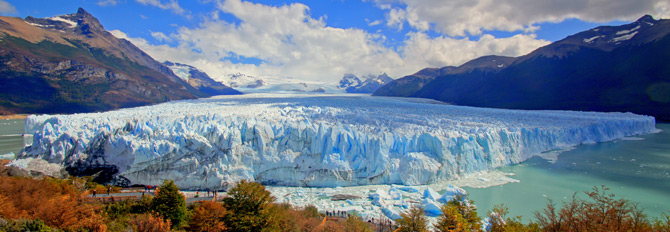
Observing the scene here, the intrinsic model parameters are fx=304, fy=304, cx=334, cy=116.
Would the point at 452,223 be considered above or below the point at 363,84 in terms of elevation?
below

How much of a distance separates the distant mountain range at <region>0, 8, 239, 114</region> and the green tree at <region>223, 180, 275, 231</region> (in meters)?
51.3

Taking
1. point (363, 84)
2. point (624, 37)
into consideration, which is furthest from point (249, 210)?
point (363, 84)

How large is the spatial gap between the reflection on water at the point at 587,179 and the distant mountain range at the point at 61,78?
55.3 metres

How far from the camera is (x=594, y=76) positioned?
159 feet

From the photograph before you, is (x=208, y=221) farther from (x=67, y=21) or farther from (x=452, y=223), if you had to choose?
(x=67, y=21)

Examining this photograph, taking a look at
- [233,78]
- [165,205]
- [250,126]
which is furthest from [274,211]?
[233,78]

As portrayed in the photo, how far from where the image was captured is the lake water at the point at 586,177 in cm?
1285

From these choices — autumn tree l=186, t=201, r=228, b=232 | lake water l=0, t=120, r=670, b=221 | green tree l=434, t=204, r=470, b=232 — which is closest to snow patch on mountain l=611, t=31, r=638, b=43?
lake water l=0, t=120, r=670, b=221

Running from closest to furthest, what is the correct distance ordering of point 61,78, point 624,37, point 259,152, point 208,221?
1. point 208,221
2. point 259,152
3. point 61,78
4. point 624,37

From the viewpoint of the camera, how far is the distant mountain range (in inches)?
1789

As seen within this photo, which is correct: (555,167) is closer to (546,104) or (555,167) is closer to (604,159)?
(604,159)

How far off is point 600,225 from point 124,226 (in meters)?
10.4

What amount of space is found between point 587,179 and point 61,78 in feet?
233

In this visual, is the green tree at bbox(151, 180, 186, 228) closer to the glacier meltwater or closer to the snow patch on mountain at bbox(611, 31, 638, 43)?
the glacier meltwater
